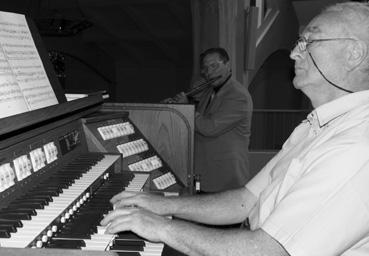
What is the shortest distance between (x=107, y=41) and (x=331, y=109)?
827cm

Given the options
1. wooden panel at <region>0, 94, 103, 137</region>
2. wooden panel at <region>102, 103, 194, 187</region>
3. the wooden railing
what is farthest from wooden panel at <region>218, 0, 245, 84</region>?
wooden panel at <region>0, 94, 103, 137</region>

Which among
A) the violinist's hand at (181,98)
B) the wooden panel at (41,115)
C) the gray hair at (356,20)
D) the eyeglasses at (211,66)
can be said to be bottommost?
the violinist's hand at (181,98)

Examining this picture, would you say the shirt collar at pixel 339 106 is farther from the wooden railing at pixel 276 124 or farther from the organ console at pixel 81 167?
the wooden railing at pixel 276 124

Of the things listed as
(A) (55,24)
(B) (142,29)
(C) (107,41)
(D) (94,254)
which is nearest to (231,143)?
(D) (94,254)

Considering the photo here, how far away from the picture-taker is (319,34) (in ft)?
5.06

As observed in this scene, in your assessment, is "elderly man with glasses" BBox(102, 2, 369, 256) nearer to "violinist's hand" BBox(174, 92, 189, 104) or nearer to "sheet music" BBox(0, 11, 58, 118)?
"sheet music" BBox(0, 11, 58, 118)

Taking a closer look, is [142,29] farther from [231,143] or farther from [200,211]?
[200,211]

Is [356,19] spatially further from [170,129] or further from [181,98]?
[181,98]

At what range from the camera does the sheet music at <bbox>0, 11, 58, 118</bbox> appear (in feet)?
5.50

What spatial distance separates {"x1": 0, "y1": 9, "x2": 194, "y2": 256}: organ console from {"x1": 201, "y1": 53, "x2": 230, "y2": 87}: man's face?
3.23 ft

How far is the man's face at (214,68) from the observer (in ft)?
12.5

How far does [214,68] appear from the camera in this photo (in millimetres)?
3824

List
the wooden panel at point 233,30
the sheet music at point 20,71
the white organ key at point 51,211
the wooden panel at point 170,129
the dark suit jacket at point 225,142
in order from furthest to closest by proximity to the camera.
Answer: the wooden panel at point 233,30
the dark suit jacket at point 225,142
the wooden panel at point 170,129
the sheet music at point 20,71
the white organ key at point 51,211

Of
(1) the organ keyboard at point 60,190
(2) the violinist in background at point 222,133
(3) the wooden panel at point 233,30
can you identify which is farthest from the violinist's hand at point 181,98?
(3) the wooden panel at point 233,30
